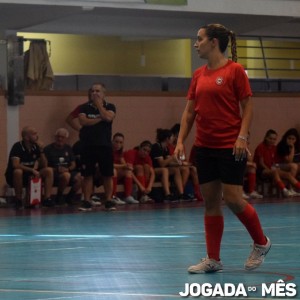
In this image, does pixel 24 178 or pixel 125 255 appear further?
pixel 24 178

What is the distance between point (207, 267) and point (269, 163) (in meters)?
13.6

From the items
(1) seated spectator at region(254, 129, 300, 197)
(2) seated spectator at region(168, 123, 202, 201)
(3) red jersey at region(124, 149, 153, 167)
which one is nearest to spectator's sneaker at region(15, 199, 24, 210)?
(3) red jersey at region(124, 149, 153, 167)

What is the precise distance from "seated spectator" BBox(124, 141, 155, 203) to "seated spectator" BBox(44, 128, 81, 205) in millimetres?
1221

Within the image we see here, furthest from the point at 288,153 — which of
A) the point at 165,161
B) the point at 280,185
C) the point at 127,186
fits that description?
the point at 127,186

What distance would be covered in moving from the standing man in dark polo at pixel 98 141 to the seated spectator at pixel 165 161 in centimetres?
263

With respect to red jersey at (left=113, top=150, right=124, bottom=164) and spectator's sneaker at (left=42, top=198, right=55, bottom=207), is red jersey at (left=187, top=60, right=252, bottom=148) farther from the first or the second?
red jersey at (left=113, top=150, right=124, bottom=164)

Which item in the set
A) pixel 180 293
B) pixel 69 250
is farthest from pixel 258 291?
pixel 69 250

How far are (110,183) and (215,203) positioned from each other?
363 inches

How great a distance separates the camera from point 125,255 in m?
9.76

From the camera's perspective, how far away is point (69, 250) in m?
10.4

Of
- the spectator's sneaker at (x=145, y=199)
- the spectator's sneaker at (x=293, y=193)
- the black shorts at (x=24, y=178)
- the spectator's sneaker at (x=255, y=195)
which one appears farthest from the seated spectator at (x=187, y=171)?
the black shorts at (x=24, y=178)

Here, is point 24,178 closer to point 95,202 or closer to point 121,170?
point 95,202

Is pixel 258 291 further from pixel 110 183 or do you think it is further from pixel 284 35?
pixel 284 35

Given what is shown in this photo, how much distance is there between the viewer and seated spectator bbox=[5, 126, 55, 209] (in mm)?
18391
